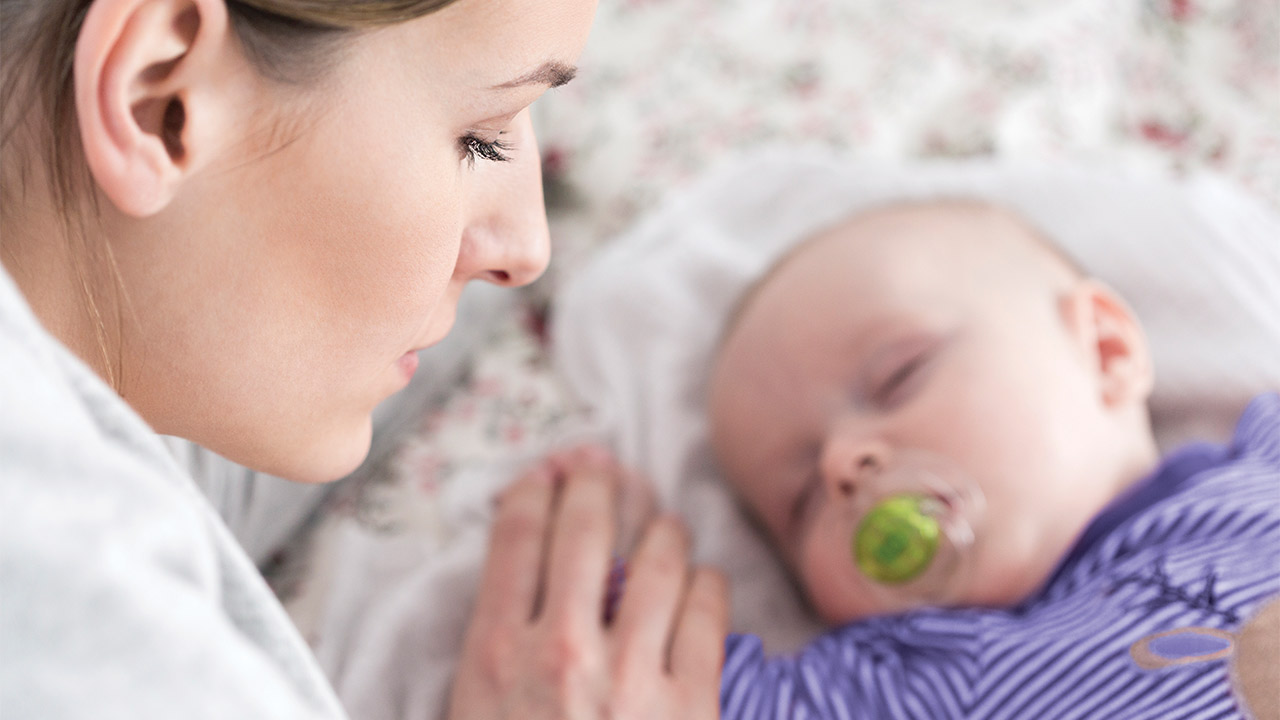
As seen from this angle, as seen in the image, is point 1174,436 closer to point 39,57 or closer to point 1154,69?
point 1154,69

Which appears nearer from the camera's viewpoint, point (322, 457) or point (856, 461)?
point (322, 457)

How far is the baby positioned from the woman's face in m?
0.55

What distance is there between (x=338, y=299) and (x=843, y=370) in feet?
2.32

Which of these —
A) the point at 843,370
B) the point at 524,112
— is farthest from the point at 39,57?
the point at 843,370

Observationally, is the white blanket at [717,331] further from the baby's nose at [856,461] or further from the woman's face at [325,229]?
the woman's face at [325,229]

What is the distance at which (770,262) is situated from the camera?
63.0 inches

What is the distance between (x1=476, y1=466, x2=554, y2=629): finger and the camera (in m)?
1.09

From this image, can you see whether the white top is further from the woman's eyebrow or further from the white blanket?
the white blanket

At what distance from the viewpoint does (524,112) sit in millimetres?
812

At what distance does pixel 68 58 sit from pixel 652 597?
2.46 ft

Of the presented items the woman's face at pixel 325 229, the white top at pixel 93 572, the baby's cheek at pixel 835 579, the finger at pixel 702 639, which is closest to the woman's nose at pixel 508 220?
the woman's face at pixel 325 229

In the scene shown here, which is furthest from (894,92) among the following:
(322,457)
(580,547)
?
(322,457)

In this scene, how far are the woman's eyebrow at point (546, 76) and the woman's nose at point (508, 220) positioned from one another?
0.08 m

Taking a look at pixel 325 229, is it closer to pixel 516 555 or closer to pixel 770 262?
pixel 516 555
